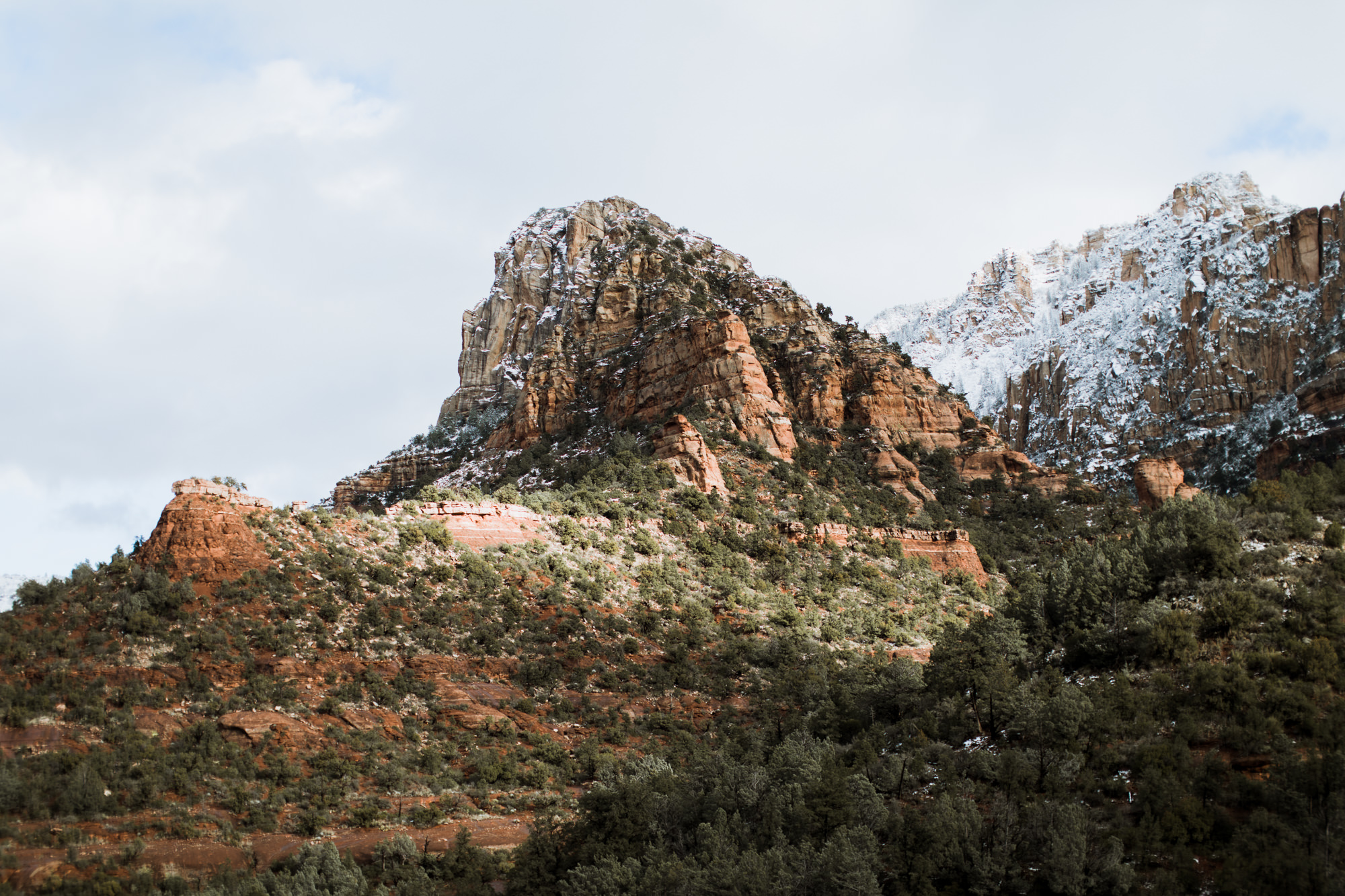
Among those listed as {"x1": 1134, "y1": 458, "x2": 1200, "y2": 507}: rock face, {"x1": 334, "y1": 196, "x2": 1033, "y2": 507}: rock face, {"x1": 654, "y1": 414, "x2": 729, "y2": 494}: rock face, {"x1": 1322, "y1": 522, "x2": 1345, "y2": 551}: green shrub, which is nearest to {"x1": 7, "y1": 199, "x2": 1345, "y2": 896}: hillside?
{"x1": 1322, "y1": 522, "x2": 1345, "y2": 551}: green shrub

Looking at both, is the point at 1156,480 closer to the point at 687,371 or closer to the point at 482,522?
the point at 687,371

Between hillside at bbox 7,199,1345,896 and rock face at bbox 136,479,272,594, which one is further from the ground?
rock face at bbox 136,479,272,594

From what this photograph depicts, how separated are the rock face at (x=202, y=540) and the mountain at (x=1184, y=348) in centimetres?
8748

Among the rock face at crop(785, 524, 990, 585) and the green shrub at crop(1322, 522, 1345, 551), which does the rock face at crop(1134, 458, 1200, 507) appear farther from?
the green shrub at crop(1322, 522, 1345, 551)

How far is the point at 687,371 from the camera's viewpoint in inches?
2773

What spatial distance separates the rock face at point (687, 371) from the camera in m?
69.1

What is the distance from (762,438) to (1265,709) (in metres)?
48.6

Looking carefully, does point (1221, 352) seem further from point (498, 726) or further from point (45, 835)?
point (45, 835)

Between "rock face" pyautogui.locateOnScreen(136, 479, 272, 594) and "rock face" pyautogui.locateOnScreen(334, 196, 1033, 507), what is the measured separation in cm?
2826

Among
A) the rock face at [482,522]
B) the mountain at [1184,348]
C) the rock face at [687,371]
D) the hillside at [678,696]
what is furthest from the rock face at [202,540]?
the mountain at [1184,348]

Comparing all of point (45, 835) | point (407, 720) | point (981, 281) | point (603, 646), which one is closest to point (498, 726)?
point (407, 720)

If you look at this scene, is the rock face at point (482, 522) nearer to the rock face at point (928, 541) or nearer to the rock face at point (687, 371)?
the rock face at point (687, 371)

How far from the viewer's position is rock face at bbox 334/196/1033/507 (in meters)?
69.1

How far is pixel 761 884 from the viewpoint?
1895 cm
